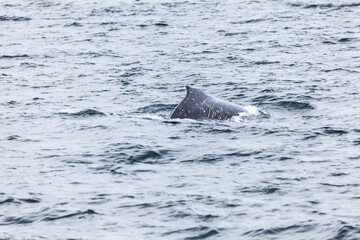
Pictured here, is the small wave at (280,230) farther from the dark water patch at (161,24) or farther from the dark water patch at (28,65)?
the dark water patch at (161,24)

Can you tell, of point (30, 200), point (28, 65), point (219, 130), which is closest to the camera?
point (30, 200)

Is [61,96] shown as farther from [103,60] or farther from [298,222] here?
[298,222]

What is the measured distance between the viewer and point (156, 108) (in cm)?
2475

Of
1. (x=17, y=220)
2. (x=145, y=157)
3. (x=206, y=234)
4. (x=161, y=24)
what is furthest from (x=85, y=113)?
(x=161, y=24)

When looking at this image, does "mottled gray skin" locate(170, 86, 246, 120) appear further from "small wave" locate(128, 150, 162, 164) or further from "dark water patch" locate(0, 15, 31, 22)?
"dark water patch" locate(0, 15, 31, 22)

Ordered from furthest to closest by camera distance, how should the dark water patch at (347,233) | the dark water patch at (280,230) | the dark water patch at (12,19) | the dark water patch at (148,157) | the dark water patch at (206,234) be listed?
1. the dark water patch at (12,19)
2. the dark water patch at (148,157)
3. the dark water patch at (280,230)
4. the dark water patch at (206,234)
5. the dark water patch at (347,233)

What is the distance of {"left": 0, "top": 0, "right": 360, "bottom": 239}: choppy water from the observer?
1541 centimetres

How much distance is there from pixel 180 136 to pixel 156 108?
3.68 meters

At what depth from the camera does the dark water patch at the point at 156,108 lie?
24562 millimetres

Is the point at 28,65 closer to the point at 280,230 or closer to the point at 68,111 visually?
the point at 68,111

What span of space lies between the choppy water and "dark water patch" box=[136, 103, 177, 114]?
44mm

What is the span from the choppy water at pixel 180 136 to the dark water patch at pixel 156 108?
4 cm

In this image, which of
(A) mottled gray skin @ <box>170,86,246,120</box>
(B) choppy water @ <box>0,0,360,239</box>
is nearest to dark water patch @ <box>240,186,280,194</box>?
(B) choppy water @ <box>0,0,360,239</box>

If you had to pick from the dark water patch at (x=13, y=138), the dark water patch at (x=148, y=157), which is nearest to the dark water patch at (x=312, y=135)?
the dark water patch at (x=148, y=157)
